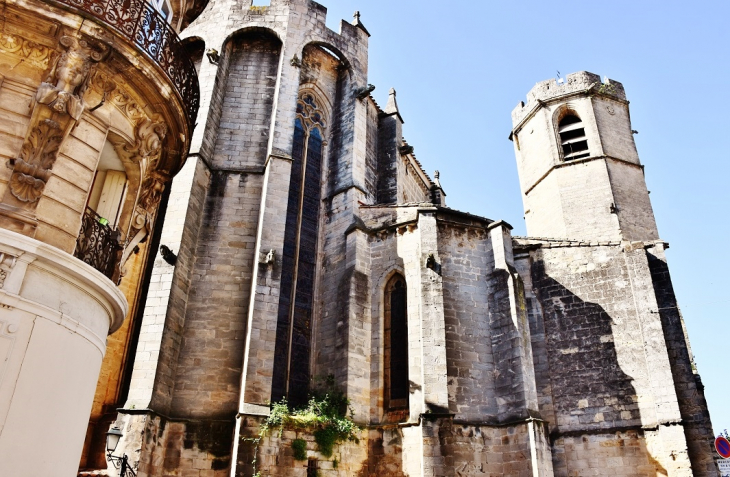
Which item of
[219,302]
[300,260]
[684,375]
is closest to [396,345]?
[300,260]

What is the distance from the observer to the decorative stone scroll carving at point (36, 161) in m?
4.74

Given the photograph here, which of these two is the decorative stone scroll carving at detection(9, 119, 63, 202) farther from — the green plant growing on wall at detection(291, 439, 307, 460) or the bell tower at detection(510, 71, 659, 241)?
the bell tower at detection(510, 71, 659, 241)

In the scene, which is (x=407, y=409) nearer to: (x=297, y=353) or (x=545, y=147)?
(x=297, y=353)

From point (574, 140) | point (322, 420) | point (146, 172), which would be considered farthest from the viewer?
point (574, 140)

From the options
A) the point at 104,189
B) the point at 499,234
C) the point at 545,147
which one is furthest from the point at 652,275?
the point at 104,189

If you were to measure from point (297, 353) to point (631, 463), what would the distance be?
6.68 metres

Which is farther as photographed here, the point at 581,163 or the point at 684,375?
the point at 581,163

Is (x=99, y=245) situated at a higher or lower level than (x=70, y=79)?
lower

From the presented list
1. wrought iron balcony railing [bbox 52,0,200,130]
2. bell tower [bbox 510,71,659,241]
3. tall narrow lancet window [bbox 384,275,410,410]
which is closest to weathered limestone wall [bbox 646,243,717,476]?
bell tower [bbox 510,71,659,241]

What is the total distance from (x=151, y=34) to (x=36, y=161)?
191 cm

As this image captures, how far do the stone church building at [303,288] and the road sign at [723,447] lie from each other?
2.54 m

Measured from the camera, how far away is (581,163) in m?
18.1

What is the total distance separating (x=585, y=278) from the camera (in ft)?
42.1

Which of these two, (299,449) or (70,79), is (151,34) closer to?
(70,79)
